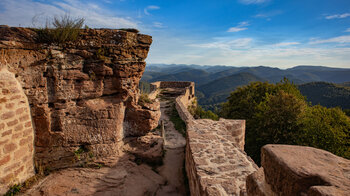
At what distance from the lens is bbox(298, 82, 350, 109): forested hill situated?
45.3m

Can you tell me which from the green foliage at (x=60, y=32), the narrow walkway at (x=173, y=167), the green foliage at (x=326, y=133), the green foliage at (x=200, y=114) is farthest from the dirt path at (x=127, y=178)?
the green foliage at (x=326, y=133)

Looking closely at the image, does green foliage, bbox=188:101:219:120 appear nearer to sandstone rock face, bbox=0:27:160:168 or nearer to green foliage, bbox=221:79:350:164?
green foliage, bbox=221:79:350:164

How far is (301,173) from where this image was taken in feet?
4.85

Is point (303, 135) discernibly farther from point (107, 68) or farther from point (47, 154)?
point (47, 154)

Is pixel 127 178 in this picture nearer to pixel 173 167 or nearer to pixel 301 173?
pixel 173 167

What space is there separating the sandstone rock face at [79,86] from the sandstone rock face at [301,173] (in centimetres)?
396

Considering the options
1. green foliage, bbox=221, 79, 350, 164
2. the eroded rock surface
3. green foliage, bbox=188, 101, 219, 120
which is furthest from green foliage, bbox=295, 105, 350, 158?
the eroded rock surface

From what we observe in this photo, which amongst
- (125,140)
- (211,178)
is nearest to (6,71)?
(125,140)

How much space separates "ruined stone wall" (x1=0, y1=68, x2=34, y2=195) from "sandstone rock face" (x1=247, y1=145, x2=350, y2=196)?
4471 mm

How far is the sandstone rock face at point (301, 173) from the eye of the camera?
4.52ft

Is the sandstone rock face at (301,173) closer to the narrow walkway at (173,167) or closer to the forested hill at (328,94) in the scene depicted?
the narrow walkway at (173,167)

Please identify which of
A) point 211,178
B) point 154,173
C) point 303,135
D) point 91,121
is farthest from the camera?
point 303,135

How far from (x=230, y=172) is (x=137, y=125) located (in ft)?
9.77

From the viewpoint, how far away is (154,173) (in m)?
5.15
